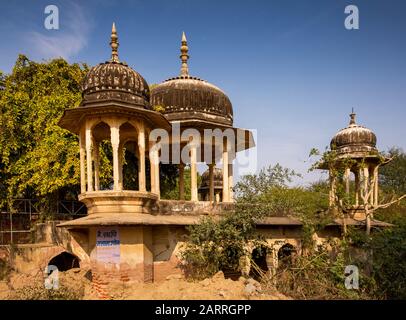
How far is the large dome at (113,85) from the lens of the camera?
983 cm

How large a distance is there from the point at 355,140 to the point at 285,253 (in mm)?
6912

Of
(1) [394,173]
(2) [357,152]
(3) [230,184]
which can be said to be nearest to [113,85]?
(3) [230,184]

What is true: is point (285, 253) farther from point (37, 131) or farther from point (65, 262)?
point (37, 131)

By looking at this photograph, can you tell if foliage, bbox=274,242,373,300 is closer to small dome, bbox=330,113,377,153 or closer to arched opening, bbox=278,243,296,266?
arched opening, bbox=278,243,296,266

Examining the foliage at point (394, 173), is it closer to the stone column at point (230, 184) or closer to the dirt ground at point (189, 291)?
the stone column at point (230, 184)

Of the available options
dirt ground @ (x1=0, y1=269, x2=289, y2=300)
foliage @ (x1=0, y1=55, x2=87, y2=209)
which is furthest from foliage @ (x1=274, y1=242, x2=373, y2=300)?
foliage @ (x1=0, y1=55, x2=87, y2=209)

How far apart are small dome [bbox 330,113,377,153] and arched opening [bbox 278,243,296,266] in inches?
→ 257

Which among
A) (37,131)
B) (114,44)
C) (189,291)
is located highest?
(114,44)

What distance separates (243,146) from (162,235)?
6.34 m

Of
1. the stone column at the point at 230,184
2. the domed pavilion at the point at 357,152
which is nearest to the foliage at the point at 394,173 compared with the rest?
the domed pavilion at the point at 357,152

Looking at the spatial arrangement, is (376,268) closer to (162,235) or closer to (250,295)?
(250,295)

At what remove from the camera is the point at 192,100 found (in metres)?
13.2

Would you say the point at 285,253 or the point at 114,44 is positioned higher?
the point at 114,44
